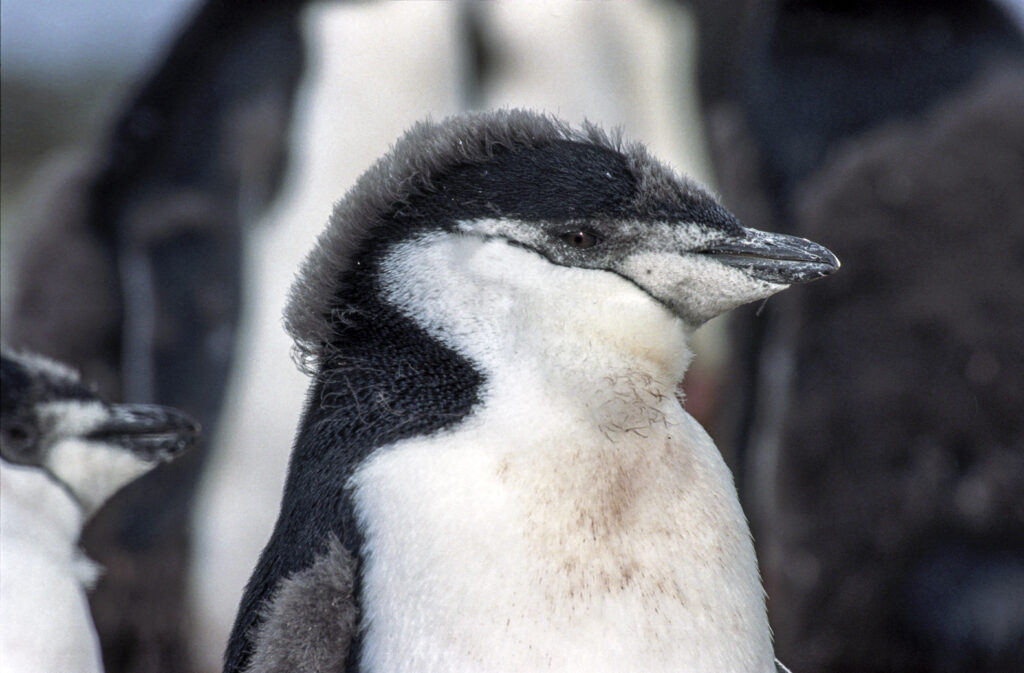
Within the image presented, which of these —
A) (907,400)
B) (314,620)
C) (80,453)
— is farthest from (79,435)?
(907,400)

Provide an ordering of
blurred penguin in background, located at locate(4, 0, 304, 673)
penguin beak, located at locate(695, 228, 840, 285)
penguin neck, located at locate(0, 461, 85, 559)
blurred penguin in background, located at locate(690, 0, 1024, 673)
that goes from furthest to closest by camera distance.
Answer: blurred penguin in background, located at locate(4, 0, 304, 673) < blurred penguin in background, located at locate(690, 0, 1024, 673) < penguin neck, located at locate(0, 461, 85, 559) < penguin beak, located at locate(695, 228, 840, 285)

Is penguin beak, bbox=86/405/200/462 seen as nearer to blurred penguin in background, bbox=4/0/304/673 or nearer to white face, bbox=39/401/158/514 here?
white face, bbox=39/401/158/514

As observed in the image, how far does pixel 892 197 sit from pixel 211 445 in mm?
1193

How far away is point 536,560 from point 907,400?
1.41m

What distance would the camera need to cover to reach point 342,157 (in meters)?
2.24

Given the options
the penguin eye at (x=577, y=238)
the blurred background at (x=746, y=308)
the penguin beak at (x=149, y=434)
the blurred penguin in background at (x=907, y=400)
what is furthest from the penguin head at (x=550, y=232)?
the blurred penguin in background at (x=907, y=400)

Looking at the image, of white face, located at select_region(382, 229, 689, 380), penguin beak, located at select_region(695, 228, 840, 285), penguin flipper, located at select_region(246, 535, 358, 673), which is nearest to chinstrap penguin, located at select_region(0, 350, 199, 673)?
penguin flipper, located at select_region(246, 535, 358, 673)

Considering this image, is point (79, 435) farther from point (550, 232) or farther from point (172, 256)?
point (172, 256)

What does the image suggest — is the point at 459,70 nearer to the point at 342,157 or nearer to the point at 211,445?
the point at 342,157

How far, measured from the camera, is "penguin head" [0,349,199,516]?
1.27 meters

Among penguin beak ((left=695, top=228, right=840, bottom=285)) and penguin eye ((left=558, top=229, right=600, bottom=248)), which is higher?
penguin beak ((left=695, top=228, right=840, bottom=285))

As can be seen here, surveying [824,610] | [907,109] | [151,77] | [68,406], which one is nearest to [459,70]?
[151,77]

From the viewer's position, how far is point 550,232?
785mm

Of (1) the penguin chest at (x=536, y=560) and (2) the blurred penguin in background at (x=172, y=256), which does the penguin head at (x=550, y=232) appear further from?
(2) the blurred penguin in background at (x=172, y=256)
